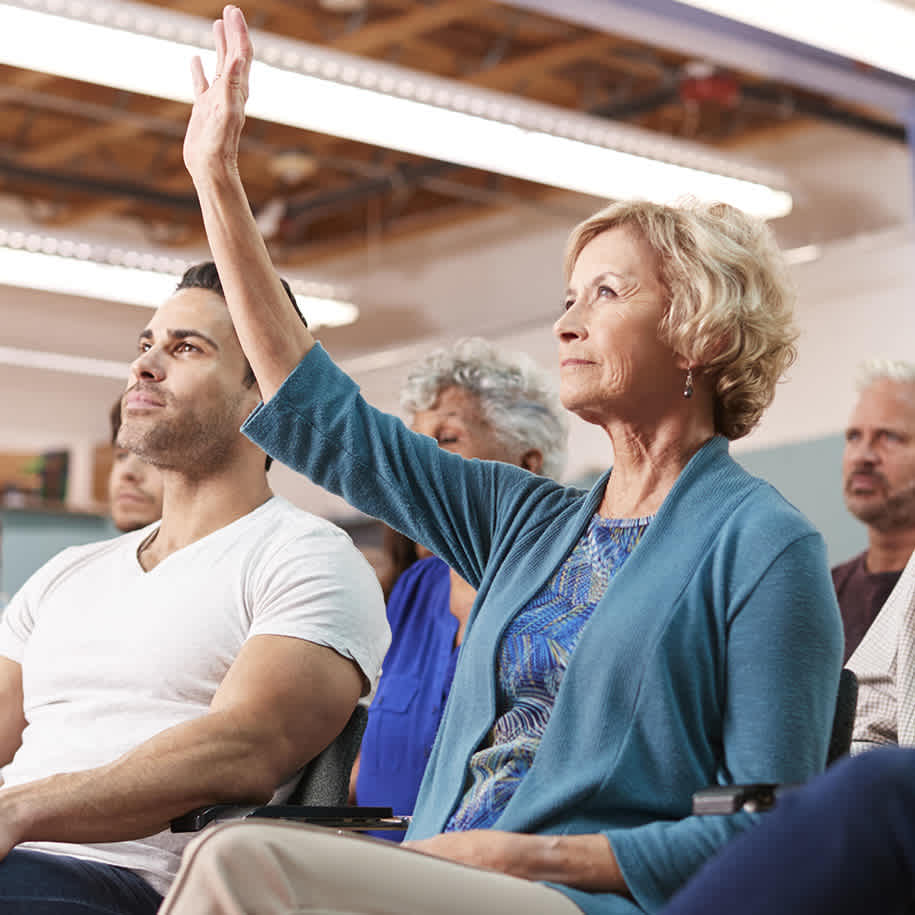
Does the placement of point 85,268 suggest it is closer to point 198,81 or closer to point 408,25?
point 408,25

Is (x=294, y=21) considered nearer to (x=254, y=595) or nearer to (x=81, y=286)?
(x=81, y=286)

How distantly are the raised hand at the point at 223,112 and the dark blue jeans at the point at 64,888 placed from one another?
84cm

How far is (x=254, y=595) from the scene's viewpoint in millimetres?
1979

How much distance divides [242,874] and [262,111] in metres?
3.42

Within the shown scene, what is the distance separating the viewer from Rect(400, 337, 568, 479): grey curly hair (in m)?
2.69

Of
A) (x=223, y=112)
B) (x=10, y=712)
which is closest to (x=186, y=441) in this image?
(x=10, y=712)

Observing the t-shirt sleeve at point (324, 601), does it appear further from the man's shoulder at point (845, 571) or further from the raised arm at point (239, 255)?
the man's shoulder at point (845, 571)

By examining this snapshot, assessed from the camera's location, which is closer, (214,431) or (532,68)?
(214,431)

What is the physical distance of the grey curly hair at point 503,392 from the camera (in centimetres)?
269

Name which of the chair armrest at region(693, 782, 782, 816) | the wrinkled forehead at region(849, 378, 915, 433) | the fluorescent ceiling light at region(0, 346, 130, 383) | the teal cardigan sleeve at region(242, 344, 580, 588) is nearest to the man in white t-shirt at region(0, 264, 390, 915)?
the teal cardigan sleeve at region(242, 344, 580, 588)

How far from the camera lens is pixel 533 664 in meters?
1.57

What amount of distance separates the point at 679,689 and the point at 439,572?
1305mm

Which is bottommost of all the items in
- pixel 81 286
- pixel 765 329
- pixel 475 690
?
pixel 475 690

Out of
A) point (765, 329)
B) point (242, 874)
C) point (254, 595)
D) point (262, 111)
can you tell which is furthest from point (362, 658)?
point (262, 111)
